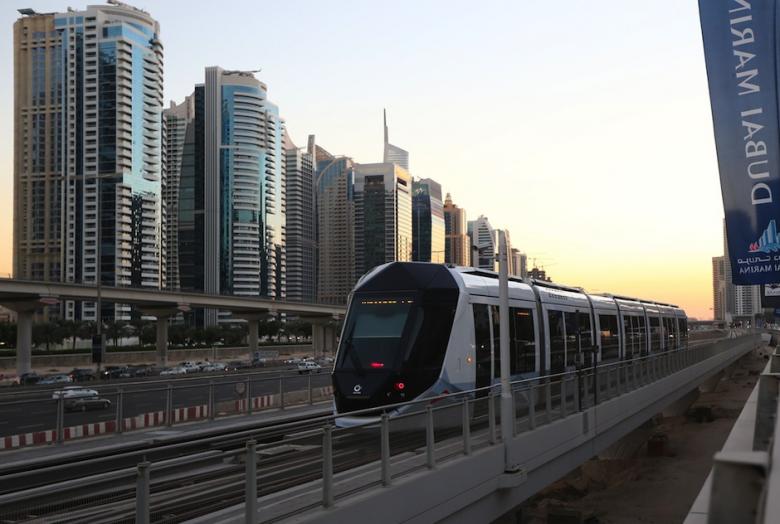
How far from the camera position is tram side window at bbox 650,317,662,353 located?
37.4 metres

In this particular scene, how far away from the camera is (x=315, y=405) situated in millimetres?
28047

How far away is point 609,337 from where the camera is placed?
2869 centimetres

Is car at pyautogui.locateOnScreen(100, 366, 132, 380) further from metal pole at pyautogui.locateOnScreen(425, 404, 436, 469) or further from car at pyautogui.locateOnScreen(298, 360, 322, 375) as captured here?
metal pole at pyautogui.locateOnScreen(425, 404, 436, 469)

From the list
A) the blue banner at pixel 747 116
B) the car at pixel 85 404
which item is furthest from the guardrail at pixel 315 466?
the car at pixel 85 404

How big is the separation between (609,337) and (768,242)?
672 inches

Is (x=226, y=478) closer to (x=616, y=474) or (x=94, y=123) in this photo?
(x=616, y=474)

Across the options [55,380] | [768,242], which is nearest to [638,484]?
[768,242]

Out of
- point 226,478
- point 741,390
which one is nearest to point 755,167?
point 226,478

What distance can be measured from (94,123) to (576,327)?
155333 mm

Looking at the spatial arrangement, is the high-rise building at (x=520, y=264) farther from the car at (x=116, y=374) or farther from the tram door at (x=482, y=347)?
the car at (x=116, y=374)

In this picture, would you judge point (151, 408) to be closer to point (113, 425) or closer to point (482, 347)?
point (113, 425)

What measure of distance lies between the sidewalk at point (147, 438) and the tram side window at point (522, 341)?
849 cm

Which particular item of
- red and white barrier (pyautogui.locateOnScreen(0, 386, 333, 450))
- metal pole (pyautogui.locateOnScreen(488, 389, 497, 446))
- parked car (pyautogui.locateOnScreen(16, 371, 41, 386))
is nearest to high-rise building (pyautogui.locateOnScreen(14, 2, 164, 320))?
parked car (pyautogui.locateOnScreen(16, 371, 41, 386))

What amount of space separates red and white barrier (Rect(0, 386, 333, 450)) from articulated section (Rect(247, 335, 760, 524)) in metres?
10.9
